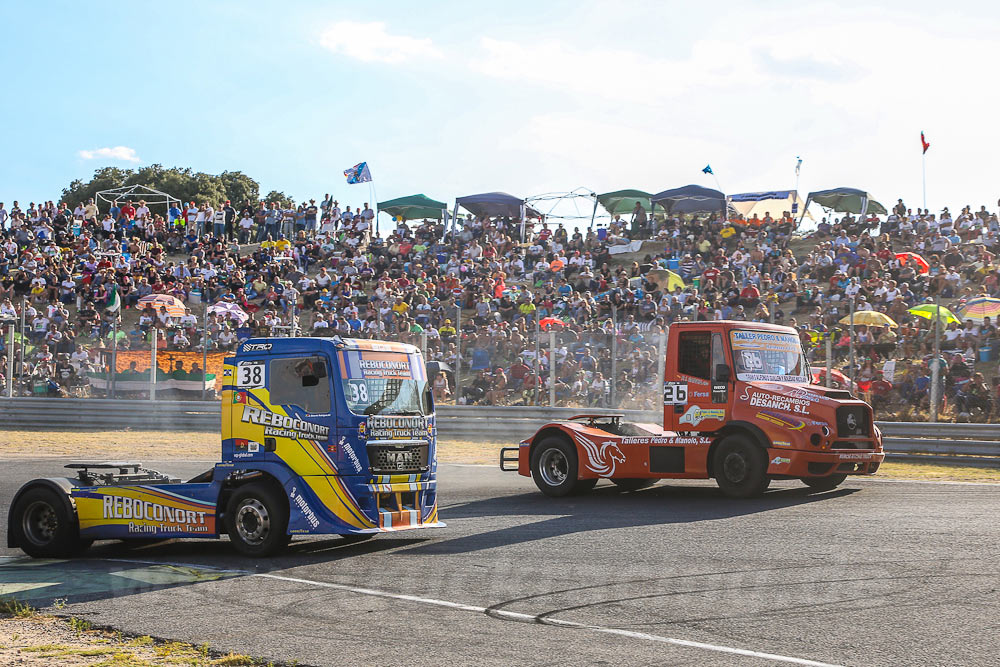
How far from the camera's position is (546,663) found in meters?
6.23

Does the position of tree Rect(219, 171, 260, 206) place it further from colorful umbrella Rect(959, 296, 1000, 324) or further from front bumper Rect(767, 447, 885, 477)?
front bumper Rect(767, 447, 885, 477)

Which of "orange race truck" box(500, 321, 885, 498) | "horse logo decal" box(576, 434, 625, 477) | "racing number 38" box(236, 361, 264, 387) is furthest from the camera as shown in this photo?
"horse logo decal" box(576, 434, 625, 477)

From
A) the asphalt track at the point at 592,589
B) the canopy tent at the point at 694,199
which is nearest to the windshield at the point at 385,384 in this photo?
the asphalt track at the point at 592,589

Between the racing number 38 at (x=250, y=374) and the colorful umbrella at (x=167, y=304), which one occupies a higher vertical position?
the colorful umbrella at (x=167, y=304)

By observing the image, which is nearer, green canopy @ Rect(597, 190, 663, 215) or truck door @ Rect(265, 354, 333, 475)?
truck door @ Rect(265, 354, 333, 475)

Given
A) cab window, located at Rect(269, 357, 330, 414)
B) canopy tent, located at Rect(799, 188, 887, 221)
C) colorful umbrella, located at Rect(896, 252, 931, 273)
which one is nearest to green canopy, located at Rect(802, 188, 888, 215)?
canopy tent, located at Rect(799, 188, 887, 221)

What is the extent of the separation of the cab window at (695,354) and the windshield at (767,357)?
35 centimetres

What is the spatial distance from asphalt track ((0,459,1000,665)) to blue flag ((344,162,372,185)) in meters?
30.3

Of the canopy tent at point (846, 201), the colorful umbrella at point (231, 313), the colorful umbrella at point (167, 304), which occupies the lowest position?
the colorful umbrella at point (231, 313)

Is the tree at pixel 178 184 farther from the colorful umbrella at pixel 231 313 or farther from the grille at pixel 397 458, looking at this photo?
the grille at pixel 397 458

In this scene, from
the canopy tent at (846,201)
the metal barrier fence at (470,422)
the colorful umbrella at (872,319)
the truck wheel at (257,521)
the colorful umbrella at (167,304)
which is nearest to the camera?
the truck wheel at (257,521)

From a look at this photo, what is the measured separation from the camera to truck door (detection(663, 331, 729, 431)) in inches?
562

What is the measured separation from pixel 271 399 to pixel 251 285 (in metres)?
20.3

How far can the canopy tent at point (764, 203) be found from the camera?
35.6m
